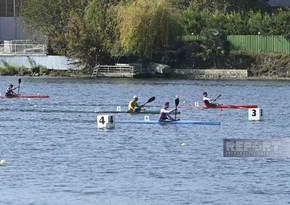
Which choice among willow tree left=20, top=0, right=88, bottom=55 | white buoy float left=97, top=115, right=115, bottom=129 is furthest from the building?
white buoy float left=97, top=115, right=115, bottom=129

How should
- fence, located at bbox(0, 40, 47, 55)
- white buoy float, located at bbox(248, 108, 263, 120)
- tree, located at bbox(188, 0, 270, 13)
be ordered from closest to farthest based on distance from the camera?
1. white buoy float, located at bbox(248, 108, 263, 120)
2. fence, located at bbox(0, 40, 47, 55)
3. tree, located at bbox(188, 0, 270, 13)

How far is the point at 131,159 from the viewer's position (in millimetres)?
42031

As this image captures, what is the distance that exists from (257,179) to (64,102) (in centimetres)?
3643

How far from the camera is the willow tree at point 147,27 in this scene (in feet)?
333

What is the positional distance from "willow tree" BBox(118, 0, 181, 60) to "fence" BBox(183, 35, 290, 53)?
2.71 metres

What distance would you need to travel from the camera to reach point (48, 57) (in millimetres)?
107625

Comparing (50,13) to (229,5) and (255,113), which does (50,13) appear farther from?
(255,113)

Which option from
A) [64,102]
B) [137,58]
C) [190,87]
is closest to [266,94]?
[190,87]

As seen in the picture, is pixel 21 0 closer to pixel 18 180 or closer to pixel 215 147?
pixel 215 147

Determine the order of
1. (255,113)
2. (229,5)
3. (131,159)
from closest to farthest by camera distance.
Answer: (131,159), (255,113), (229,5)

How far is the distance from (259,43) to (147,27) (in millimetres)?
10658

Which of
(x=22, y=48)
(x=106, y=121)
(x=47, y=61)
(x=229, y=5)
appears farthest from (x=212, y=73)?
(x=106, y=121)

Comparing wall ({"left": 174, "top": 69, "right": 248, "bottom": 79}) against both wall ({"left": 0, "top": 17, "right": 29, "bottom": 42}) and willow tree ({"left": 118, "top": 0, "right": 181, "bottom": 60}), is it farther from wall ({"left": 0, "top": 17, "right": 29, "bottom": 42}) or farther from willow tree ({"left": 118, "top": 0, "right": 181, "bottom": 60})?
wall ({"left": 0, "top": 17, "right": 29, "bottom": 42})

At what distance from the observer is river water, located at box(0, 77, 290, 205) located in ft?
113
